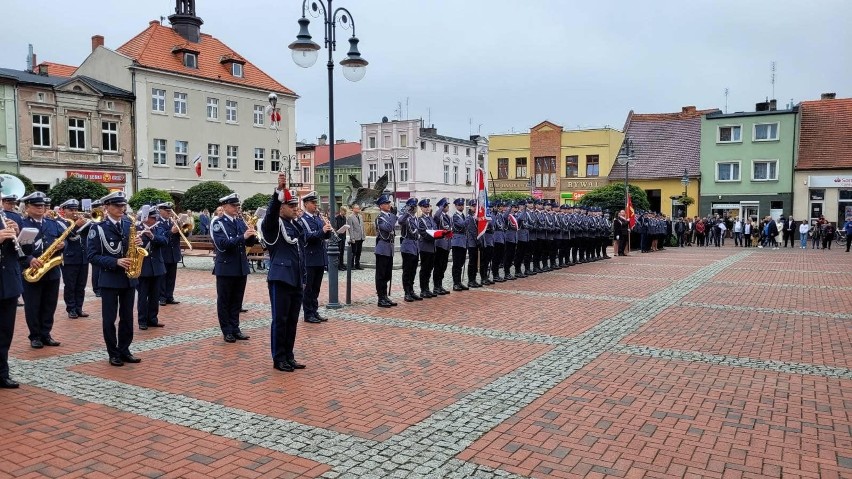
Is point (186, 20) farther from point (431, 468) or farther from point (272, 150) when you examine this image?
point (431, 468)

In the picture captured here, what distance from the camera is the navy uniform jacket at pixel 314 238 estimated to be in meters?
8.99

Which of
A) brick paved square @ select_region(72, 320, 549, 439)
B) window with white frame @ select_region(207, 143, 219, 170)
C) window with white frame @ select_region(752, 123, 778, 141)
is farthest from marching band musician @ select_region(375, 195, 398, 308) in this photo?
window with white frame @ select_region(752, 123, 778, 141)

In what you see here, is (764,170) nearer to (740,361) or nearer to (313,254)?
(740,361)

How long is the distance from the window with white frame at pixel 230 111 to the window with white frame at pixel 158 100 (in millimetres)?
5067

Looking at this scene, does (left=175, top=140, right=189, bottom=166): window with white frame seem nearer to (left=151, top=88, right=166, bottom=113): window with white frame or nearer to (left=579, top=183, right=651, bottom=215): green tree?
(left=151, top=88, right=166, bottom=113): window with white frame

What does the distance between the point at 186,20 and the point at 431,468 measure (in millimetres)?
49664

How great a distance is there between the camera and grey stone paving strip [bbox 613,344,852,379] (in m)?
7.25

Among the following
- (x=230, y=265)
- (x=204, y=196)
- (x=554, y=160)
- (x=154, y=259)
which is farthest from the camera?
(x=554, y=160)

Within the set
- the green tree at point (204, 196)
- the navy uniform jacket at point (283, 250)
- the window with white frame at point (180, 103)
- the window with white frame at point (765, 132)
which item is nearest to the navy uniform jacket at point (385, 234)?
the navy uniform jacket at point (283, 250)

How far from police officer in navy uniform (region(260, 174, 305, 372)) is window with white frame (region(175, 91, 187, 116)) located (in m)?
39.0

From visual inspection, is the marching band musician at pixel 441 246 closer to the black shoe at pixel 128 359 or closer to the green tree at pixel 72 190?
the black shoe at pixel 128 359

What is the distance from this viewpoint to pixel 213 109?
149 feet

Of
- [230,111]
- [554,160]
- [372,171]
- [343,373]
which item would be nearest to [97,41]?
[230,111]

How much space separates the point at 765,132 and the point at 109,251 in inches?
1873
